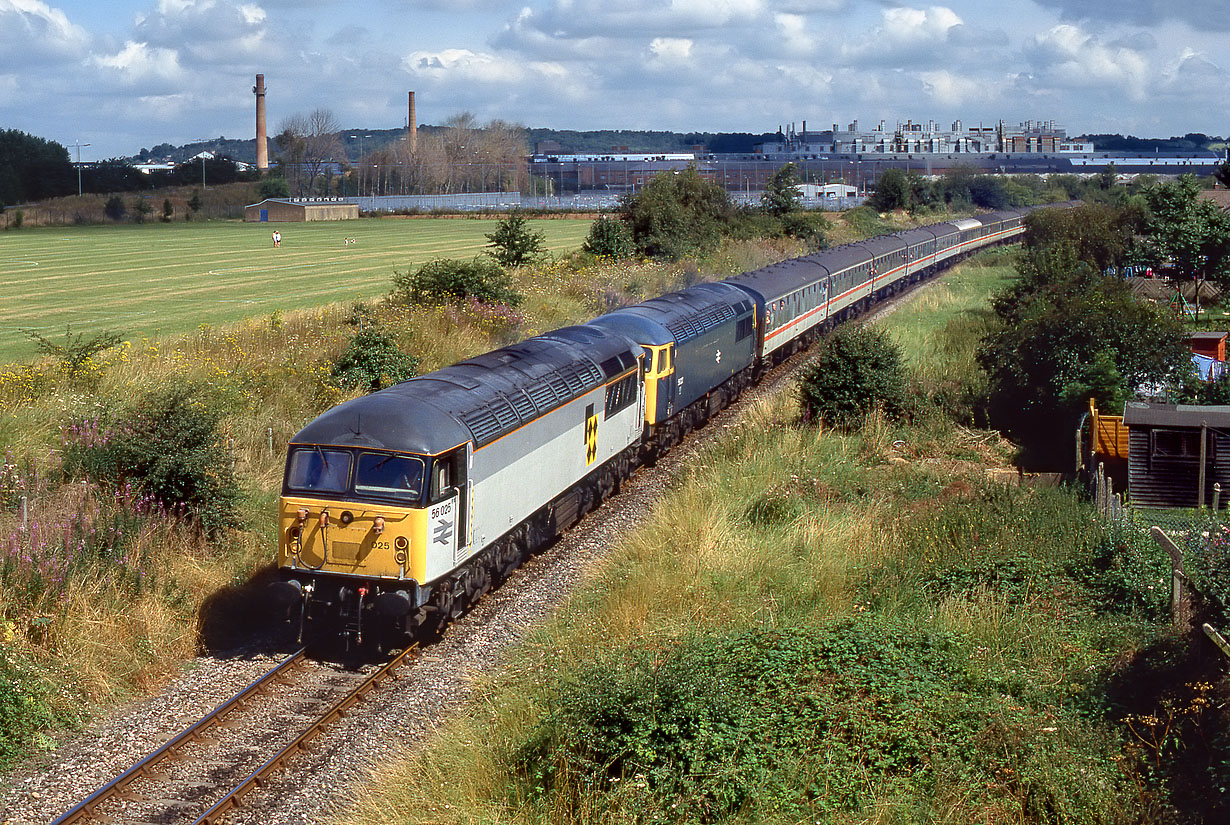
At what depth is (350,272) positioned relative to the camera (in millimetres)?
56125

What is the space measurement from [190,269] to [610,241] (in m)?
22.5

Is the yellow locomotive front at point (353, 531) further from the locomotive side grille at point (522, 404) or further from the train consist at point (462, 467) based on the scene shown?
the locomotive side grille at point (522, 404)

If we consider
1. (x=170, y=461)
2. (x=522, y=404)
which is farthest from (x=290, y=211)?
(x=522, y=404)

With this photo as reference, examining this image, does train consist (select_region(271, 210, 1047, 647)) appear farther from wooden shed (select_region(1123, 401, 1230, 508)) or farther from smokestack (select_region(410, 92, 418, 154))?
smokestack (select_region(410, 92, 418, 154))

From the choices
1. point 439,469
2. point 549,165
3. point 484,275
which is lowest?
point 439,469

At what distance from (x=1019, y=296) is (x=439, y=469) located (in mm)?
27426

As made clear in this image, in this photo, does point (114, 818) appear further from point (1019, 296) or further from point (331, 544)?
point (1019, 296)

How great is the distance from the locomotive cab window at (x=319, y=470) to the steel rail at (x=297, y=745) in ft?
6.96

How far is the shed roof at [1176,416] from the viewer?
2006 centimetres

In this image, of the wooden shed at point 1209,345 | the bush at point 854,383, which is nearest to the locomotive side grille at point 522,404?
the bush at point 854,383

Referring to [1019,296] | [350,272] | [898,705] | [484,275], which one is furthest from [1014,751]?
[350,272]

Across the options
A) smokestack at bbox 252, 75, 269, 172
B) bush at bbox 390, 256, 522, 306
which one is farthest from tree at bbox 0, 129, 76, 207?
bush at bbox 390, 256, 522, 306

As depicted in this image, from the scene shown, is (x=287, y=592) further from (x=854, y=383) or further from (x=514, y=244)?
(x=514, y=244)

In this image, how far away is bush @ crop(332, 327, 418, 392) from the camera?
2427 centimetres
